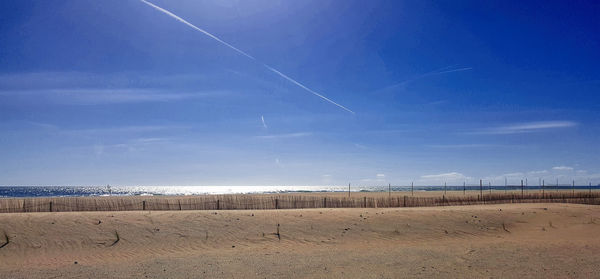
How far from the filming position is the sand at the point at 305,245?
36.2 feet

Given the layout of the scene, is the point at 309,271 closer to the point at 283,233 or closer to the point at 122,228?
the point at 283,233

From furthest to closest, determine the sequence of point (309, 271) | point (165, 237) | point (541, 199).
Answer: point (541, 199)
point (165, 237)
point (309, 271)

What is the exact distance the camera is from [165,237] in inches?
617

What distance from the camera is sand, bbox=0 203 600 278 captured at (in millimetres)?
11023

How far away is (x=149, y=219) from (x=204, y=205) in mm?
6167

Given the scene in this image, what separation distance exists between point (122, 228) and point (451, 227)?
14992 millimetres

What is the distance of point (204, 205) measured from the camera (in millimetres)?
23875

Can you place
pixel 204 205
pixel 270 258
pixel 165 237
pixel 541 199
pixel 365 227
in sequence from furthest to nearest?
1. pixel 541 199
2. pixel 204 205
3. pixel 365 227
4. pixel 165 237
5. pixel 270 258

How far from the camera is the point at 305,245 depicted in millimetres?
15141

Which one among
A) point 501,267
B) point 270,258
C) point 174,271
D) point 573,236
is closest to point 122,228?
point 174,271

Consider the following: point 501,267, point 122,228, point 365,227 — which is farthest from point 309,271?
point 122,228

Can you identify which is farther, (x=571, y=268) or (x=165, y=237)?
(x=165, y=237)

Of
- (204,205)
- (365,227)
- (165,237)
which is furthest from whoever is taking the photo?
(204,205)

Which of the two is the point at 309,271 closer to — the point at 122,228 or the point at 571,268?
the point at 571,268
